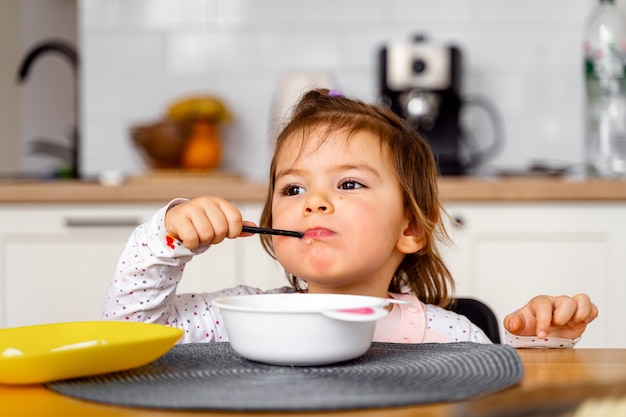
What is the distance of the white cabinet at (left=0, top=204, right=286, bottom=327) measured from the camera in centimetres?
237

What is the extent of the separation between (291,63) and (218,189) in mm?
757

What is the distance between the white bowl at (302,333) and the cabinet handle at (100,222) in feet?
5.20

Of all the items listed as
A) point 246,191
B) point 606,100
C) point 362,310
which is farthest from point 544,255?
point 362,310

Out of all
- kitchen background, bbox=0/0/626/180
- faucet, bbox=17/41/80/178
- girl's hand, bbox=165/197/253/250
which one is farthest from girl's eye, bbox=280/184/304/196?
faucet, bbox=17/41/80/178

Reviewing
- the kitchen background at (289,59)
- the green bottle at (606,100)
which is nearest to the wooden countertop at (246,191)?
the green bottle at (606,100)

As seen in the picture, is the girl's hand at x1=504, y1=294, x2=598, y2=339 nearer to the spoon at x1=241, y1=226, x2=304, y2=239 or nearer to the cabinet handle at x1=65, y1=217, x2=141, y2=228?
the spoon at x1=241, y1=226, x2=304, y2=239

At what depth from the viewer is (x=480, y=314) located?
1.41 m

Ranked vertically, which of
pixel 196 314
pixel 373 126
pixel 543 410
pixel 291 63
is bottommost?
pixel 196 314

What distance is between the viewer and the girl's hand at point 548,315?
109 cm

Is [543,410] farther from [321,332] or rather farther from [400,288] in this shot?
[400,288]

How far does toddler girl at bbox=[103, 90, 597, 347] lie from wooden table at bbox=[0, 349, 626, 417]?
0.20 m

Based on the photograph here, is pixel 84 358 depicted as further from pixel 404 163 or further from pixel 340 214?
pixel 404 163

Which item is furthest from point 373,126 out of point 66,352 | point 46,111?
point 46,111

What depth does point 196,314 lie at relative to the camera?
1.35 meters
